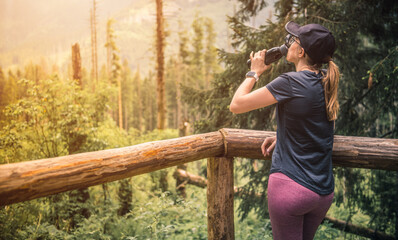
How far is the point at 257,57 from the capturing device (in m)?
2.03

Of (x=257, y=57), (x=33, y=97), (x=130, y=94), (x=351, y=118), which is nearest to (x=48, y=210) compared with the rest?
(x=33, y=97)

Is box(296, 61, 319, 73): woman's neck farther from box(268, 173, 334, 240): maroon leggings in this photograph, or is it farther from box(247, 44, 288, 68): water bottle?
box(268, 173, 334, 240): maroon leggings

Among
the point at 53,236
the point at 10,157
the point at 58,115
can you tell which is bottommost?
the point at 53,236

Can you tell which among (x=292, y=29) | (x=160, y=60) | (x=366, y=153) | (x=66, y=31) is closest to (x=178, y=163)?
(x=292, y=29)

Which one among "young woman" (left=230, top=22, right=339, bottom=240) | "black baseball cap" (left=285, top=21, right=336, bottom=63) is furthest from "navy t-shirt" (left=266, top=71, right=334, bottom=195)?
"black baseball cap" (left=285, top=21, right=336, bottom=63)

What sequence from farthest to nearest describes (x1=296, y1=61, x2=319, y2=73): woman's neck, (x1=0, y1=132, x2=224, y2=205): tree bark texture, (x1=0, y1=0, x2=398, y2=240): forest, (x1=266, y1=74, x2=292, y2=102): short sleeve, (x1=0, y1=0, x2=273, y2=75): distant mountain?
(x1=0, y1=0, x2=273, y2=75): distant mountain < (x1=0, y1=0, x2=398, y2=240): forest < (x1=296, y1=61, x2=319, y2=73): woman's neck < (x1=266, y1=74, x2=292, y2=102): short sleeve < (x1=0, y1=132, x2=224, y2=205): tree bark texture

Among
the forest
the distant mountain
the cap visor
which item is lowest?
the forest

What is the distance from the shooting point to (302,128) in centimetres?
168

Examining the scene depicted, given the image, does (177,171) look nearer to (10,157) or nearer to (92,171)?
(10,157)

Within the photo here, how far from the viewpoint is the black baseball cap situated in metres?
1.68

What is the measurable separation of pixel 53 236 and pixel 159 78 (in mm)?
11211

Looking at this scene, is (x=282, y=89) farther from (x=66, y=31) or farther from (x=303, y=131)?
(x=66, y=31)

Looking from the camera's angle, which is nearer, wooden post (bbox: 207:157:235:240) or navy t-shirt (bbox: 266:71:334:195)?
navy t-shirt (bbox: 266:71:334:195)

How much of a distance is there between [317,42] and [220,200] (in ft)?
5.93
